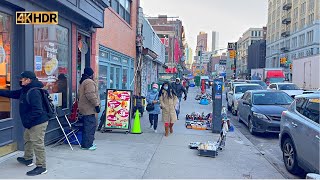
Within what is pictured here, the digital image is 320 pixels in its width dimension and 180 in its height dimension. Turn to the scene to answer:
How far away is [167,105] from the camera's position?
9.62 m

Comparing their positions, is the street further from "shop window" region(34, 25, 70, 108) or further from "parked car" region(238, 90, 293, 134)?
"shop window" region(34, 25, 70, 108)

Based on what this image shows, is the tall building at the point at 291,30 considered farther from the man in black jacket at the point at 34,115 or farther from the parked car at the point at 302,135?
the man in black jacket at the point at 34,115

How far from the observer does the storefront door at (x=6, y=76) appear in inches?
231

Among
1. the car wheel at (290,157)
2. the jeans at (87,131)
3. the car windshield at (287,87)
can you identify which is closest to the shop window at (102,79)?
the jeans at (87,131)

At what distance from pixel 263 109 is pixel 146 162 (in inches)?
223

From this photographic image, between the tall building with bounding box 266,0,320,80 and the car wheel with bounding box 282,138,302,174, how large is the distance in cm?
4574

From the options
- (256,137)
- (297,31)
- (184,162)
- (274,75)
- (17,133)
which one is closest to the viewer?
(17,133)

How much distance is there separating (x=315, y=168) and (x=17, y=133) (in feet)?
17.1

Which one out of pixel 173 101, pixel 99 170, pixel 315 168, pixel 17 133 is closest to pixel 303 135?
pixel 315 168

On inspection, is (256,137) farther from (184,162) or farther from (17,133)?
(17,133)

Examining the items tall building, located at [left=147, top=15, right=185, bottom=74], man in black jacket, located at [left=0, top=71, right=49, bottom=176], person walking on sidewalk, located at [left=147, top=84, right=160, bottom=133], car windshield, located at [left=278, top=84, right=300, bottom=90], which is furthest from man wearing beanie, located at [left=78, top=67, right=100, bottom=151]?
tall building, located at [left=147, top=15, right=185, bottom=74]

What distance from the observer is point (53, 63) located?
7.60 meters

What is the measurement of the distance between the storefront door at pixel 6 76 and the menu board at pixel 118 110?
3779mm

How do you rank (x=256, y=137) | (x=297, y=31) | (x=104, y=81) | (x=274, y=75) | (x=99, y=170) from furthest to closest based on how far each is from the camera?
(x=297, y=31) < (x=274, y=75) < (x=104, y=81) < (x=256, y=137) < (x=99, y=170)
